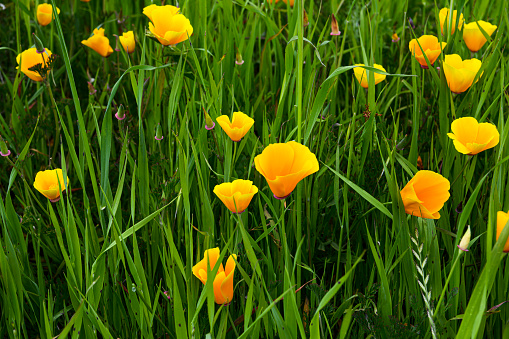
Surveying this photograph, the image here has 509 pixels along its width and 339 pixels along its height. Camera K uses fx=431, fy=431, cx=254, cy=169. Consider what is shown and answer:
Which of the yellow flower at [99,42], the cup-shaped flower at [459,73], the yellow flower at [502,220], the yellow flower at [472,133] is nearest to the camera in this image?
the yellow flower at [502,220]

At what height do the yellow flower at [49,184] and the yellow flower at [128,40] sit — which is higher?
the yellow flower at [128,40]

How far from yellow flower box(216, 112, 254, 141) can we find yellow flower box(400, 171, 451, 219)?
1.17 ft

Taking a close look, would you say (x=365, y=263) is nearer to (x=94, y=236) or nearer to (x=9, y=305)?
(x=94, y=236)

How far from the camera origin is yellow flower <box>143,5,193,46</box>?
117cm

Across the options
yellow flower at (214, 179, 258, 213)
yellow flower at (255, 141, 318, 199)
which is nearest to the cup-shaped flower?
yellow flower at (255, 141, 318, 199)

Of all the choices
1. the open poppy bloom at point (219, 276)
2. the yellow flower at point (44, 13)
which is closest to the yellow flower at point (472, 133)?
the open poppy bloom at point (219, 276)

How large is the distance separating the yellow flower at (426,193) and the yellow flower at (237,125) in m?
0.36

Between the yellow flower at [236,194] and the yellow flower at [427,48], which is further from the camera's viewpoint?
the yellow flower at [427,48]

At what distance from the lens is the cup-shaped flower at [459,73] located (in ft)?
3.49

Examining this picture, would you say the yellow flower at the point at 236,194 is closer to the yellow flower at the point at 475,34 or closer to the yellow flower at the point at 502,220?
the yellow flower at the point at 502,220

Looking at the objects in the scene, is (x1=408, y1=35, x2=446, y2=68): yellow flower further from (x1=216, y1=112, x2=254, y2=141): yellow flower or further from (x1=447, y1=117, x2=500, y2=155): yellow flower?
(x1=216, y1=112, x2=254, y2=141): yellow flower

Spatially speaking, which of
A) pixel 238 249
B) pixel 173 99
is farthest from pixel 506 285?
pixel 173 99

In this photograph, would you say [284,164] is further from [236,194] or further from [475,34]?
[475,34]

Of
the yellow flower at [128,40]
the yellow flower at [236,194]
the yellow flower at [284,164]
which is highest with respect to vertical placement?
the yellow flower at [128,40]
